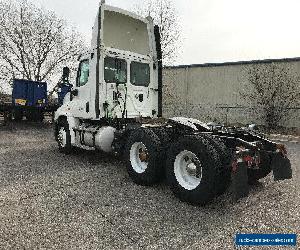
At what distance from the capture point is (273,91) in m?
21.2

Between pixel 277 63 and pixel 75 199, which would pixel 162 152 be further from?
pixel 277 63

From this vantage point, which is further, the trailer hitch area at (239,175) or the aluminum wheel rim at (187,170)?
the aluminum wheel rim at (187,170)

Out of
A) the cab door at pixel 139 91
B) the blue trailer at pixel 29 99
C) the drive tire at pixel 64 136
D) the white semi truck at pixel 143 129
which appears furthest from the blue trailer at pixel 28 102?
the cab door at pixel 139 91

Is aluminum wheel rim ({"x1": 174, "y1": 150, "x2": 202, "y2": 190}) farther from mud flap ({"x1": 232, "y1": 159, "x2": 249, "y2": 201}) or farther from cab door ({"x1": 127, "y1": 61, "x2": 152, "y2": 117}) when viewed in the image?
cab door ({"x1": 127, "y1": 61, "x2": 152, "y2": 117})

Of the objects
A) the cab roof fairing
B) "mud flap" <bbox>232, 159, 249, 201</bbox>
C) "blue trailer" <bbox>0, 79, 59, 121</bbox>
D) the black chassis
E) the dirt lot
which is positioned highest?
the cab roof fairing

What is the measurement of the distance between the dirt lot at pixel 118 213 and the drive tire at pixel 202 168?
0.19m

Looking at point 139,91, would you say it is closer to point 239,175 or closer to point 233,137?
point 233,137

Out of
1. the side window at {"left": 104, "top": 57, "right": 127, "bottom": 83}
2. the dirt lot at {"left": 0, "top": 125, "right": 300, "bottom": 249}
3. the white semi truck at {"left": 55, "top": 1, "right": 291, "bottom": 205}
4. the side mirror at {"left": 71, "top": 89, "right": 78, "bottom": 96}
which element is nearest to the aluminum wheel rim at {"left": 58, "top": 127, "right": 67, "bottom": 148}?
the white semi truck at {"left": 55, "top": 1, "right": 291, "bottom": 205}

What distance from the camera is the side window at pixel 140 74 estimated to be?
8250mm

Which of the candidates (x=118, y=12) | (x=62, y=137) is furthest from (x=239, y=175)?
(x=62, y=137)

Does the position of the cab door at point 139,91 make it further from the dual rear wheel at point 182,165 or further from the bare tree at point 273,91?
the bare tree at point 273,91

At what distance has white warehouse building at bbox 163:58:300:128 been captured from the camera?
881 inches

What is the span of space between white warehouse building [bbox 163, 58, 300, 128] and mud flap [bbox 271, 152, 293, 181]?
16955 millimetres

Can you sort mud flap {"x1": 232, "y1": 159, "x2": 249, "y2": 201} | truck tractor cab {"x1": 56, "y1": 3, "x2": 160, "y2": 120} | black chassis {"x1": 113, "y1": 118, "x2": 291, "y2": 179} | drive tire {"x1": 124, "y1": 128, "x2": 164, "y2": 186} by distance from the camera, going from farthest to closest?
1. truck tractor cab {"x1": 56, "y1": 3, "x2": 160, "y2": 120}
2. drive tire {"x1": 124, "y1": 128, "x2": 164, "y2": 186}
3. black chassis {"x1": 113, "y1": 118, "x2": 291, "y2": 179}
4. mud flap {"x1": 232, "y1": 159, "x2": 249, "y2": 201}
